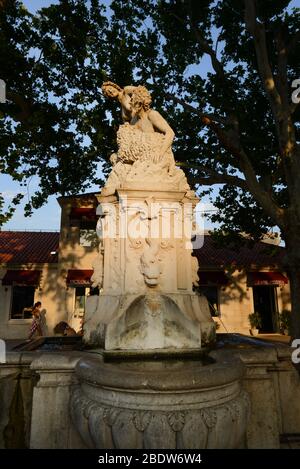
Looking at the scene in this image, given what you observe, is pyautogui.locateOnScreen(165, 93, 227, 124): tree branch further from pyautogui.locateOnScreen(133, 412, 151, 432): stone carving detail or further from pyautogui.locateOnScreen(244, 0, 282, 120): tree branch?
pyautogui.locateOnScreen(133, 412, 151, 432): stone carving detail

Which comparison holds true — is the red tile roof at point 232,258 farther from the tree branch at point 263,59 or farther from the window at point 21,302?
the window at point 21,302

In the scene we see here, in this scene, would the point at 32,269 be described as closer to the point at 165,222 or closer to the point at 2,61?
the point at 2,61

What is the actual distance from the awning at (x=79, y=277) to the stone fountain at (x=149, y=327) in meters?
11.6

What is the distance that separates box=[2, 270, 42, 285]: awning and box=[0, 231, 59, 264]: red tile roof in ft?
1.91

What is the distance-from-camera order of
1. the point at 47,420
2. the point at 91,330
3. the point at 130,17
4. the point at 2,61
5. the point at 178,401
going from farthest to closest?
the point at 130,17 → the point at 2,61 → the point at 91,330 → the point at 47,420 → the point at 178,401

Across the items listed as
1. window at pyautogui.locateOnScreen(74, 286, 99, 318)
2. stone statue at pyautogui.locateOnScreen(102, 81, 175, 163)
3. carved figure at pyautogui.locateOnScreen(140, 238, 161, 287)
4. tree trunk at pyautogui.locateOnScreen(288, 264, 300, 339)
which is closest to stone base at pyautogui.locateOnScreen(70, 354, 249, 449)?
carved figure at pyautogui.locateOnScreen(140, 238, 161, 287)

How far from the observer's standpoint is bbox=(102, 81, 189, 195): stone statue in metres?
4.22

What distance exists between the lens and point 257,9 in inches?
353

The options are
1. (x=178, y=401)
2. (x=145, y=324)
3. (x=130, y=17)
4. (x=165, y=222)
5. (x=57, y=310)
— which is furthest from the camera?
(x=57, y=310)

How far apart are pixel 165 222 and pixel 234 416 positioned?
2.41 metres

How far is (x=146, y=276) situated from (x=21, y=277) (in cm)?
1410

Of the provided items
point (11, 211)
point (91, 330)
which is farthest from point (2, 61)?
point (91, 330)

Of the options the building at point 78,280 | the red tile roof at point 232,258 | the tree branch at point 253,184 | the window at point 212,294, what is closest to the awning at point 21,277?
the building at point 78,280

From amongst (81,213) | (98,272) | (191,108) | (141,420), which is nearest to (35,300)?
(81,213)
